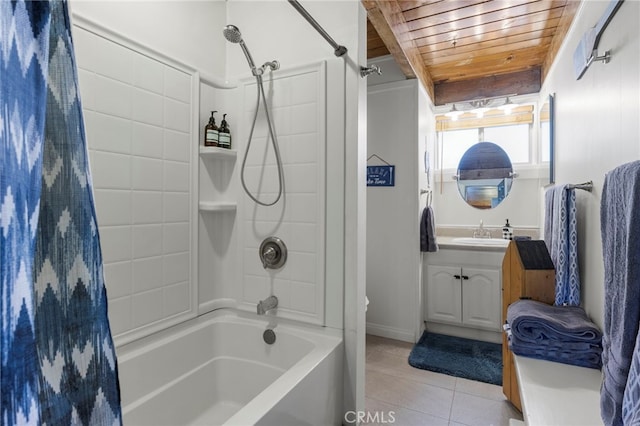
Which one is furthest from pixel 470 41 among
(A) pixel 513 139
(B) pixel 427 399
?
(B) pixel 427 399

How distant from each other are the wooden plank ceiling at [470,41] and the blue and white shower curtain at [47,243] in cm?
169

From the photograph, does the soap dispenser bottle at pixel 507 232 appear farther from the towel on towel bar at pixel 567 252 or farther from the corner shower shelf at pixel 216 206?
the corner shower shelf at pixel 216 206

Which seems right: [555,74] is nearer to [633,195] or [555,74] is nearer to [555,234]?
[555,234]

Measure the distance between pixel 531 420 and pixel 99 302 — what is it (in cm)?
116

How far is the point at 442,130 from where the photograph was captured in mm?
3574

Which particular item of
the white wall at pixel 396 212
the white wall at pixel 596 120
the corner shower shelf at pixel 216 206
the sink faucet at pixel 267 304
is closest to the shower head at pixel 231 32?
the corner shower shelf at pixel 216 206

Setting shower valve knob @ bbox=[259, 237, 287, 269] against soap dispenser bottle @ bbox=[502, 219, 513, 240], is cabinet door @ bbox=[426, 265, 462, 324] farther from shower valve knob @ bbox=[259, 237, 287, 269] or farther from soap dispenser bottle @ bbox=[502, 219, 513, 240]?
shower valve knob @ bbox=[259, 237, 287, 269]

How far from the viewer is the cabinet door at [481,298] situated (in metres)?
2.80

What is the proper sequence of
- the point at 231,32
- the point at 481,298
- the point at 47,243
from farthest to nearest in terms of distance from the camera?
the point at 481,298, the point at 231,32, the point at 47,243

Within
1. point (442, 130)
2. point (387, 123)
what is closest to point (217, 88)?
point (387, 123)

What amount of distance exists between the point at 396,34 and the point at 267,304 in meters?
1.92

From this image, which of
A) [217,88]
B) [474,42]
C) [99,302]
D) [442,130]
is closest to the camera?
[99,302]

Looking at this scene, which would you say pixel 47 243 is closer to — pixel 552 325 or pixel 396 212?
pixel 552 325

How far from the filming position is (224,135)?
1857 millimetres
